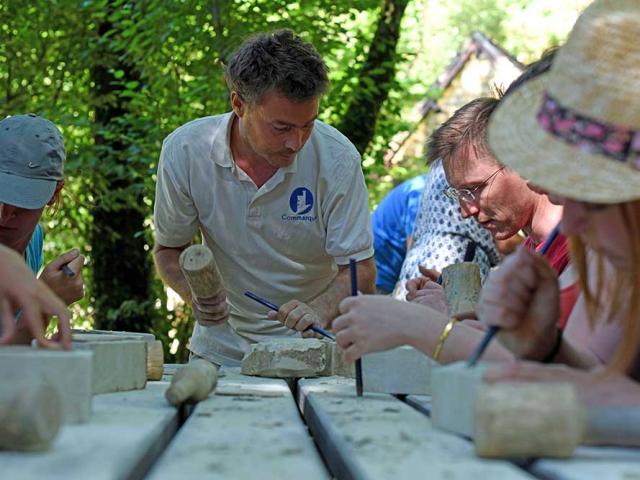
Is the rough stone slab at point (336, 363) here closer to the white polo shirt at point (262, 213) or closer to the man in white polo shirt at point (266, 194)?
the man in white polo shirt at point (266, 194)

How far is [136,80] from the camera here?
7711mm

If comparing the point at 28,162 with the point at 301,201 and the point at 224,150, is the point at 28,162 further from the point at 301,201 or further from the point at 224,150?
the point at 301,201

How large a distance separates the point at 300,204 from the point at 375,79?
360cm

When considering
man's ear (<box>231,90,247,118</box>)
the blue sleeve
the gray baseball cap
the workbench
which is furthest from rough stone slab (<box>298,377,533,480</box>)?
man's ear (<box>231,90,247,118</box>)

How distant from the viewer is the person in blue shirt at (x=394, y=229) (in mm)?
6125

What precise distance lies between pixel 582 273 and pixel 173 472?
798 mm

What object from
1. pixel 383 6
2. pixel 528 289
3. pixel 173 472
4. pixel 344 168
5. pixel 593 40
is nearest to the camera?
pixel 173 472

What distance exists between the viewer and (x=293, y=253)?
4.16 m

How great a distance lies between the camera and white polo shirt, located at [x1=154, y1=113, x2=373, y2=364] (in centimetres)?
409

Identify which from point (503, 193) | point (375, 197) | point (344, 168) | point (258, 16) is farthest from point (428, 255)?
point (375, 197)

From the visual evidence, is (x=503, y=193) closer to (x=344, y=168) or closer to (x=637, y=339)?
(x=344, y=168)

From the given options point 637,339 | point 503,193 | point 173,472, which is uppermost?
point 503,193

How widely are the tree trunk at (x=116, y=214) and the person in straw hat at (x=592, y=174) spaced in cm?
556

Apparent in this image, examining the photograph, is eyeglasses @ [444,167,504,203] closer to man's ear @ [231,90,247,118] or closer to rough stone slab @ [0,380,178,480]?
man's ear @ [231,90,247,118]
